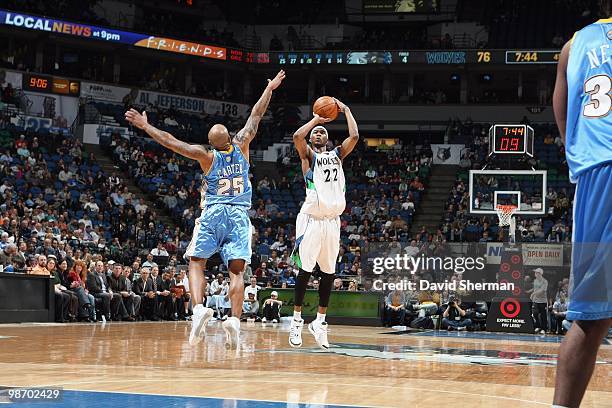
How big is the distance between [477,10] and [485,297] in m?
20.6

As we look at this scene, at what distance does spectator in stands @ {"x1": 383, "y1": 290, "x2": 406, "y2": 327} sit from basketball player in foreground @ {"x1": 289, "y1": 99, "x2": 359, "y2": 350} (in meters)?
9.88

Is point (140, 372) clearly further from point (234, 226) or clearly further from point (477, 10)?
point (477, 10)

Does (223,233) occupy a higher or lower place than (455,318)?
higher

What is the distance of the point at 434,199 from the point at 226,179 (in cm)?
2280

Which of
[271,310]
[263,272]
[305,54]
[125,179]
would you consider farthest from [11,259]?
[305,54]

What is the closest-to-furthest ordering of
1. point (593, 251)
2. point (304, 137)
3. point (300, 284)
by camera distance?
point (593, 251), point (304, 137), point (300, 284)

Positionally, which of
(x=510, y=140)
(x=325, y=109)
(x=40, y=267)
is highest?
(x=510, y=140)

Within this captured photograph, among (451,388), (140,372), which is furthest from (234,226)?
(451,388)

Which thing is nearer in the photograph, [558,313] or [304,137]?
[304,137]

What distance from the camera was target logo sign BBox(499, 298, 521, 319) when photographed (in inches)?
687

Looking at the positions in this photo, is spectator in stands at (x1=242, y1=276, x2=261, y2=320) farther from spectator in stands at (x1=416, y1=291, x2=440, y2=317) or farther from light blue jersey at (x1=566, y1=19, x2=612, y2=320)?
light blue jersey at (x1=566, y1=19, x2=612, y2=320)

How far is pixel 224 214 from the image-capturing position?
7445 mm

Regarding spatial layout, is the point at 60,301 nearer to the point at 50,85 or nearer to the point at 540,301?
the point at 540,301

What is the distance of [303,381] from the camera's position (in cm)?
579
